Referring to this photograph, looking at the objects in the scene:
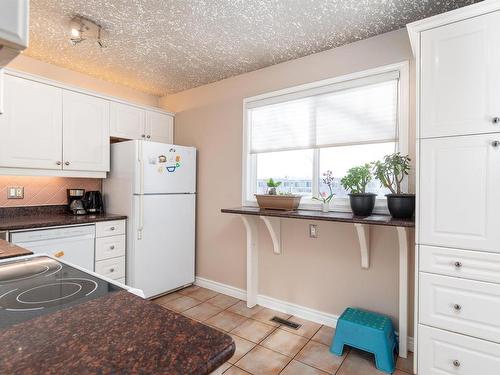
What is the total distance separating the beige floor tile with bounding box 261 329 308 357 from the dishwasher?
178 cm

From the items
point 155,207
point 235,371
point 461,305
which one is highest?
point 155,207

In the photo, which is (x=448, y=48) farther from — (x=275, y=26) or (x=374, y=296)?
(x=374, y=296)

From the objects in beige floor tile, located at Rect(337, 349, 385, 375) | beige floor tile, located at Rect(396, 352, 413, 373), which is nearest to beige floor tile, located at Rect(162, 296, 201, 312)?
beige floor tile, located at Rect(337, 349, 385, 375)

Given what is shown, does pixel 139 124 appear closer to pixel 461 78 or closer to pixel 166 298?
pixel 166 298

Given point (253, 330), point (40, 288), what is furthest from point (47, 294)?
point (253, 330)

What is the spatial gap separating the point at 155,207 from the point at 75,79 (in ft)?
5.64

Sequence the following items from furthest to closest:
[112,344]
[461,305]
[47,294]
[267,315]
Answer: [267,315] < [461,305] < [47,294] < [112,344]

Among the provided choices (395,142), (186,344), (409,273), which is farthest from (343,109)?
(186,344)

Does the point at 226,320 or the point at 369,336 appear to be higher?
the point at 369,336

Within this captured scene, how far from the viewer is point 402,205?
1.90 m

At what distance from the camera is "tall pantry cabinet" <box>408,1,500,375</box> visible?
1471 mm

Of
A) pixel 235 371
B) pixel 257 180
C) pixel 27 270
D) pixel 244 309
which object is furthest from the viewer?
pixel 257 180

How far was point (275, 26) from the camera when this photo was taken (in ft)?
7.17

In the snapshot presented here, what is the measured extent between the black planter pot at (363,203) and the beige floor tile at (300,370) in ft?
3.74
